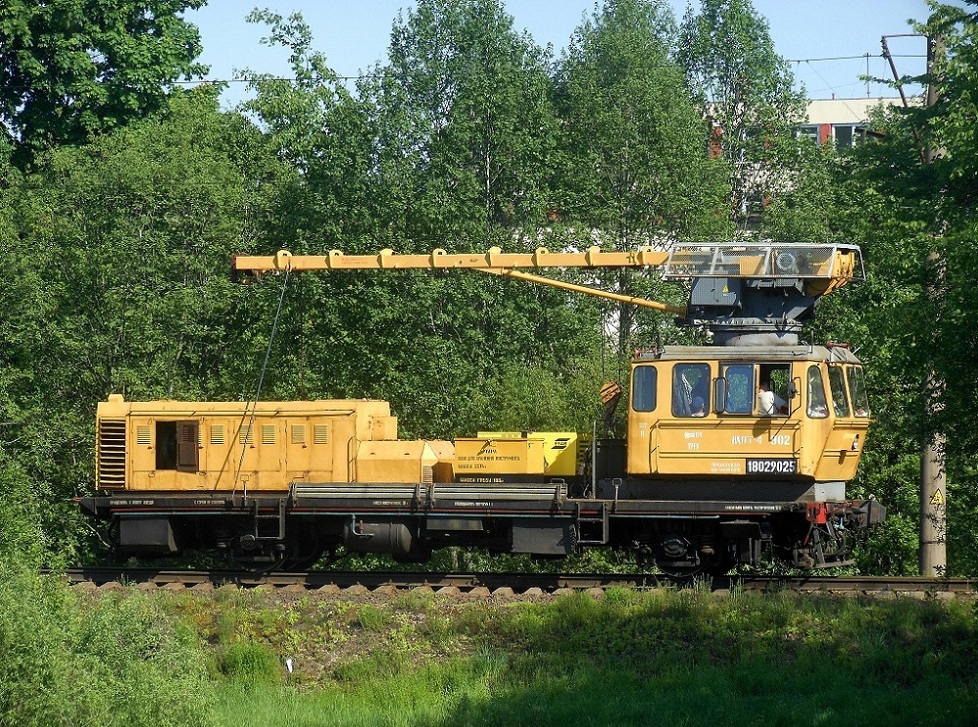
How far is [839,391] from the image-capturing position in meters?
21.5

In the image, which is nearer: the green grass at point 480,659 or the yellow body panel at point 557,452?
the green grass at point 480,659

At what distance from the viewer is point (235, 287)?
3266cm

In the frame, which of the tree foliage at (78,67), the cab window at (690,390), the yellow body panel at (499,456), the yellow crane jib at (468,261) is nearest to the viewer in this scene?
the cab window at (690,390)

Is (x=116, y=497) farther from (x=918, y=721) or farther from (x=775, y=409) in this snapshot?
(x=918, y=721)

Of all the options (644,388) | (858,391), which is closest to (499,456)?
(644,388)

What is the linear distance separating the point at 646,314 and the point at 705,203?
410cm

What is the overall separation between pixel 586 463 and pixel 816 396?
4280 millimetres

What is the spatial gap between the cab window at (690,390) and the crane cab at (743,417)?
16mm

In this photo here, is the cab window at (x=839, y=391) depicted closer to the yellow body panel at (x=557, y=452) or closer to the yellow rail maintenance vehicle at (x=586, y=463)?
the yellow rail maintenance vehicle at (x=586, y=463)

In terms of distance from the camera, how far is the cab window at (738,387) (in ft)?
69.1

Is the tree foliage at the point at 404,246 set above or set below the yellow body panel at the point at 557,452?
above

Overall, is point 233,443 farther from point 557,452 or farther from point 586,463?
point 586,463

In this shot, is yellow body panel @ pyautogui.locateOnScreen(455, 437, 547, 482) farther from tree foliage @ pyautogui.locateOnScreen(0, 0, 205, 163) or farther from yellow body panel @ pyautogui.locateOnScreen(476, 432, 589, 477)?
tree foliage @ pyautogui.locateOnScreen(0, 0, 205, 163)

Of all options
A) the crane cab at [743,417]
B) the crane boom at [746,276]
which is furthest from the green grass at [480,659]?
the crane boom at [746,276]
